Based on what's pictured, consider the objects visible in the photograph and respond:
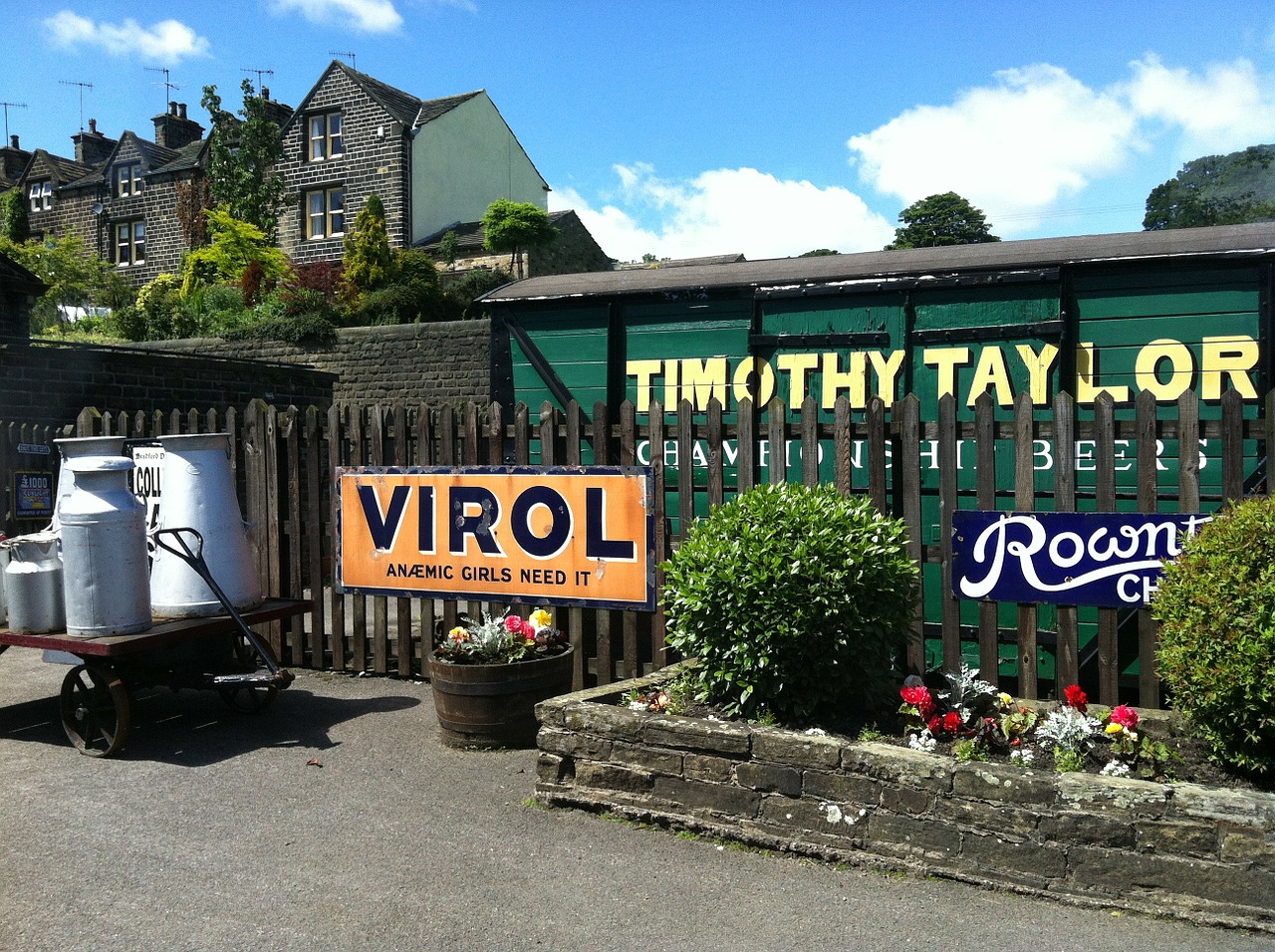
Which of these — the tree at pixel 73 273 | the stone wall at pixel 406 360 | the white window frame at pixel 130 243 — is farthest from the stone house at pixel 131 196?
the stone wall at pixel 406 360

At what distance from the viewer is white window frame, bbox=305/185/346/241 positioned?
4009 centimetres

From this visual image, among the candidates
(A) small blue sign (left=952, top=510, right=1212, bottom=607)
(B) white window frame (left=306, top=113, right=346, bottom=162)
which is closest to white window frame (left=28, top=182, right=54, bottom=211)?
(B) white window frame (left=306, top=113, right=346, bottom=162)

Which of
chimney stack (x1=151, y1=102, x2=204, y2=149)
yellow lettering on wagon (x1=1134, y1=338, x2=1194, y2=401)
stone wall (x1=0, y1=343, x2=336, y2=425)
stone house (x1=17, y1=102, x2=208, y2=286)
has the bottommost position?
yellow lettering on wagon (x1=1134, y1=338, x2=1194, y2=401)

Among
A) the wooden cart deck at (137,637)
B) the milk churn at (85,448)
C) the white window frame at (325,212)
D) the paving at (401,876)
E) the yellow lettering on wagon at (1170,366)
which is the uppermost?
the white window frame at (325,212)

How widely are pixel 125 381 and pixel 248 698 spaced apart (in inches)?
390

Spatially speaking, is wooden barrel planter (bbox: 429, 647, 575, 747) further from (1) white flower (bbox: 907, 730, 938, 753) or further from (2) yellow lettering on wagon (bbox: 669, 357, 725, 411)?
(2) yellow lettering on wagon (bbox: 669, 357, 725, 411)

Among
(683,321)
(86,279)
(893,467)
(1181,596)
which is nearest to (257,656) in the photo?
(683,321)

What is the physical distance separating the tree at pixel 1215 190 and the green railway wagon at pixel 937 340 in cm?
6989

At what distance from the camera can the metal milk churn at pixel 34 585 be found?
6141 mm

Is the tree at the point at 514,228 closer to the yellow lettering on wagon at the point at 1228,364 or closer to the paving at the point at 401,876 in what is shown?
the yellow lettering on wagon at the point at 1228,364

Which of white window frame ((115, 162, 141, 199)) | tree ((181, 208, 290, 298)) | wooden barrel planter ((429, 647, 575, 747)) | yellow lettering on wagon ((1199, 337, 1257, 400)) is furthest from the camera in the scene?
white window frame ((115, 162, 141, 199))

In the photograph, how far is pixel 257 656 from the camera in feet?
24.4

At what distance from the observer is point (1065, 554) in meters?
5.37

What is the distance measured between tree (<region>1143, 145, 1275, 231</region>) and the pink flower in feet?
238
